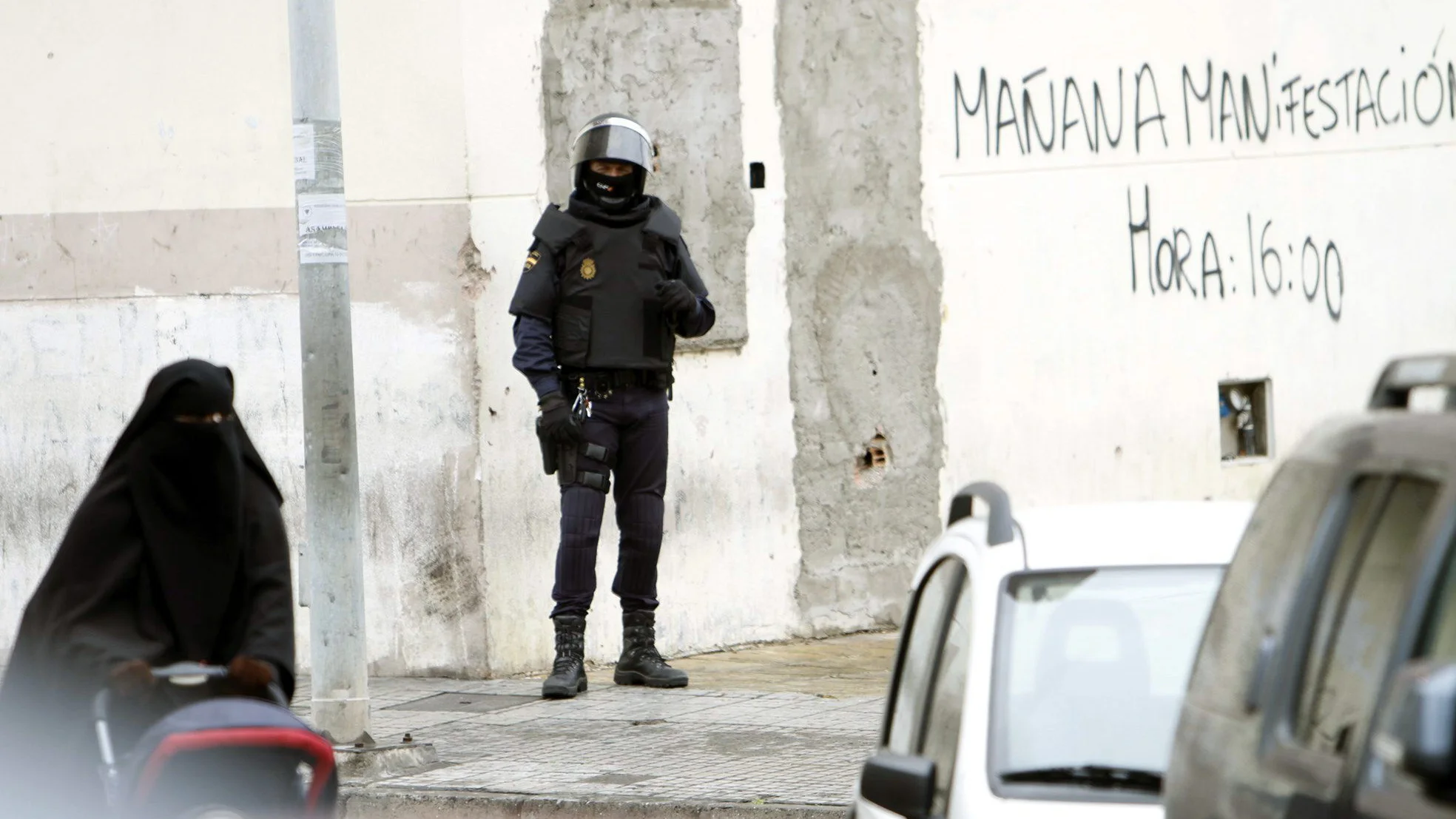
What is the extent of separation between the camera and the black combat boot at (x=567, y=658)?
9.19m

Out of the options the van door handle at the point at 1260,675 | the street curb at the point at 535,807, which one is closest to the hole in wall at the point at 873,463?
the street curb at the point at 535,807

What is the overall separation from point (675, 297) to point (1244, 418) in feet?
13.9

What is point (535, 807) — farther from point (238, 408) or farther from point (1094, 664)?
point (238, 408)

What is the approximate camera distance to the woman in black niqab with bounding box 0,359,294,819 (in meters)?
4.36

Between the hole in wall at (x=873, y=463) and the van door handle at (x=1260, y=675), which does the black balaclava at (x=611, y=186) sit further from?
the van door handle at (x=1260, y=675)

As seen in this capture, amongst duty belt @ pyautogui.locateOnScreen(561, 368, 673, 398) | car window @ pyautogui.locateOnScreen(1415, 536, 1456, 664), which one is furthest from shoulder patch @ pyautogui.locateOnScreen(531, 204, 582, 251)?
car window @ pyautogui.locateOnScreen(1415, 536, 1456, 664)

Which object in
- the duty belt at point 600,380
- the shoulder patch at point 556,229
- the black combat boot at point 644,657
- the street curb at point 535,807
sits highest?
the shoulder patch at point 556,229

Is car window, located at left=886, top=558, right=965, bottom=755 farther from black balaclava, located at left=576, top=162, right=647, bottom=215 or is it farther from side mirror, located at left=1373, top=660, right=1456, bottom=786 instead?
black balaclava, located at left=576, top=162, right=647, bottom=215

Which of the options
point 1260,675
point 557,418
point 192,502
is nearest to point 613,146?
point 557,418

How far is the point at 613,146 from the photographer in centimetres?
920

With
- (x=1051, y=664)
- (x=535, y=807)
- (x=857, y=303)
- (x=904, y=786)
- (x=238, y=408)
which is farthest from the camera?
(x=857, y=303)

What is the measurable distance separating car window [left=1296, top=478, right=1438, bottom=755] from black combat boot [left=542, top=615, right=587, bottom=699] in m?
6.51

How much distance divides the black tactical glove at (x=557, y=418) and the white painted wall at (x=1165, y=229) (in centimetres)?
272

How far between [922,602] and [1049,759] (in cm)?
79
